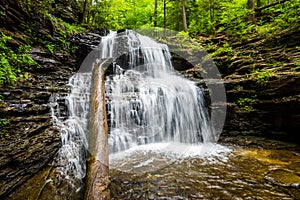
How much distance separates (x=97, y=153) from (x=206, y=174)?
2.27 meters

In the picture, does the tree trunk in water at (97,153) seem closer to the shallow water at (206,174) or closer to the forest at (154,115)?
the forest at (154,115)

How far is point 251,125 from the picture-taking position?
18.3 ft

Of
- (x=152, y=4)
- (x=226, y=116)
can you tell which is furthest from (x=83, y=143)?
(x=152, y=4)

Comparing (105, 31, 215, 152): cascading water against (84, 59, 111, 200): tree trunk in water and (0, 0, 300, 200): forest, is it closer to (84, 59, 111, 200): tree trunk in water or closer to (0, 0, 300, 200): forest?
(0, 0, 300, 200): forest

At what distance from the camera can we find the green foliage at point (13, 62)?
4351 mm

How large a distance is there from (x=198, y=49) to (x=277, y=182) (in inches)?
342

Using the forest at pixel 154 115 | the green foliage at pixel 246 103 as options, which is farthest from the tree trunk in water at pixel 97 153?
the green foliage at pixel 246 103

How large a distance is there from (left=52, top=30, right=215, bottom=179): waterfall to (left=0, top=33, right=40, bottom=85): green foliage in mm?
1410

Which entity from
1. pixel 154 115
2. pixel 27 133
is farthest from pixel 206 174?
pixel 27 133

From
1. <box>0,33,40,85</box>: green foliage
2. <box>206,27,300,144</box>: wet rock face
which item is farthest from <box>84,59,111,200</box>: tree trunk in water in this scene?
<box>206,27,300,144</box>: wet rock face

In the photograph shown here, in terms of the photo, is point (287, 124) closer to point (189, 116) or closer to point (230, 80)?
point (230, 80)

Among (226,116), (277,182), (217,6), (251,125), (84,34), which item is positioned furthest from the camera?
(217,6)

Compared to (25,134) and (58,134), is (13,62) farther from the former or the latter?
(58,134)

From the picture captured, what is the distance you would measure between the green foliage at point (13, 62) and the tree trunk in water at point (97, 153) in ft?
7.12
